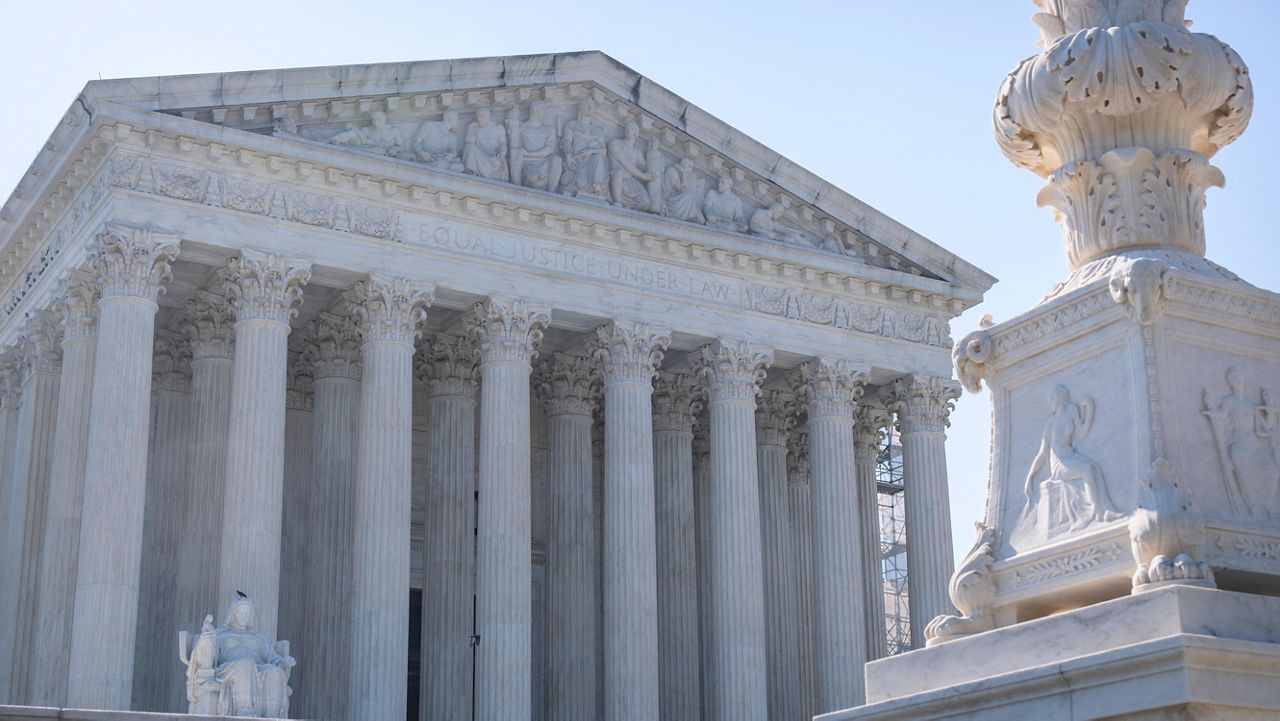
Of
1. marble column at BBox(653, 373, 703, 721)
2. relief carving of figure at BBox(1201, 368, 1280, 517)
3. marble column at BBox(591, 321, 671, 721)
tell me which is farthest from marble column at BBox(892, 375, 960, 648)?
relief carving of figure at BBox(1201, 368, 1280, 517)

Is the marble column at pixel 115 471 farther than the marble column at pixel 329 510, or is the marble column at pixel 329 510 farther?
the marble column at pixel 329 510

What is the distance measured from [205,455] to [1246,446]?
3015cm

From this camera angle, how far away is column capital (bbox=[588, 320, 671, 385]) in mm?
37750

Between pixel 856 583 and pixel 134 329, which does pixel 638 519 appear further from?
pixel 134 329

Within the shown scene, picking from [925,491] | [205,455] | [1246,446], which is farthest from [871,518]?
[1246,446]

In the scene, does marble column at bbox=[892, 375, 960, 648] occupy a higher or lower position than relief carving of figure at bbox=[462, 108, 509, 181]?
lower

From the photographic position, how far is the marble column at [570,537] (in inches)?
1554

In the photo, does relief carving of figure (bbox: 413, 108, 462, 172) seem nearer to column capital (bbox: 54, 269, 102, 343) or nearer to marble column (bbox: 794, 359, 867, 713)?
column capital (bbox: 54, 269, 102, 343)

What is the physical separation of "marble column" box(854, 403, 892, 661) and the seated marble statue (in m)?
17.8

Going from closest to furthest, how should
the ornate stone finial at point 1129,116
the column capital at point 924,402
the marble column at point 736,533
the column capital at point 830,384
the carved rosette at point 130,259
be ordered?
the ornate stone finial at point 1129,116 → the carved rosette at point 130,259 → the marble column at point 736,533 → the column capital at point 830,384 → the column capital at point 924,402

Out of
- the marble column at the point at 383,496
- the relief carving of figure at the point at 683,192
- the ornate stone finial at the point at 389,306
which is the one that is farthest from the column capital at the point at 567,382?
the ornate stone finial at the point at 389,306

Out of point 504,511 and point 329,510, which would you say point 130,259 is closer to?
point 329,510

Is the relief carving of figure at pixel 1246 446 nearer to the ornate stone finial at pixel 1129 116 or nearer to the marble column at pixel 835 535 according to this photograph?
the ornate stone finial at pixel 1129 116

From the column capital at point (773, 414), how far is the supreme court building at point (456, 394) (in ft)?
0.34
